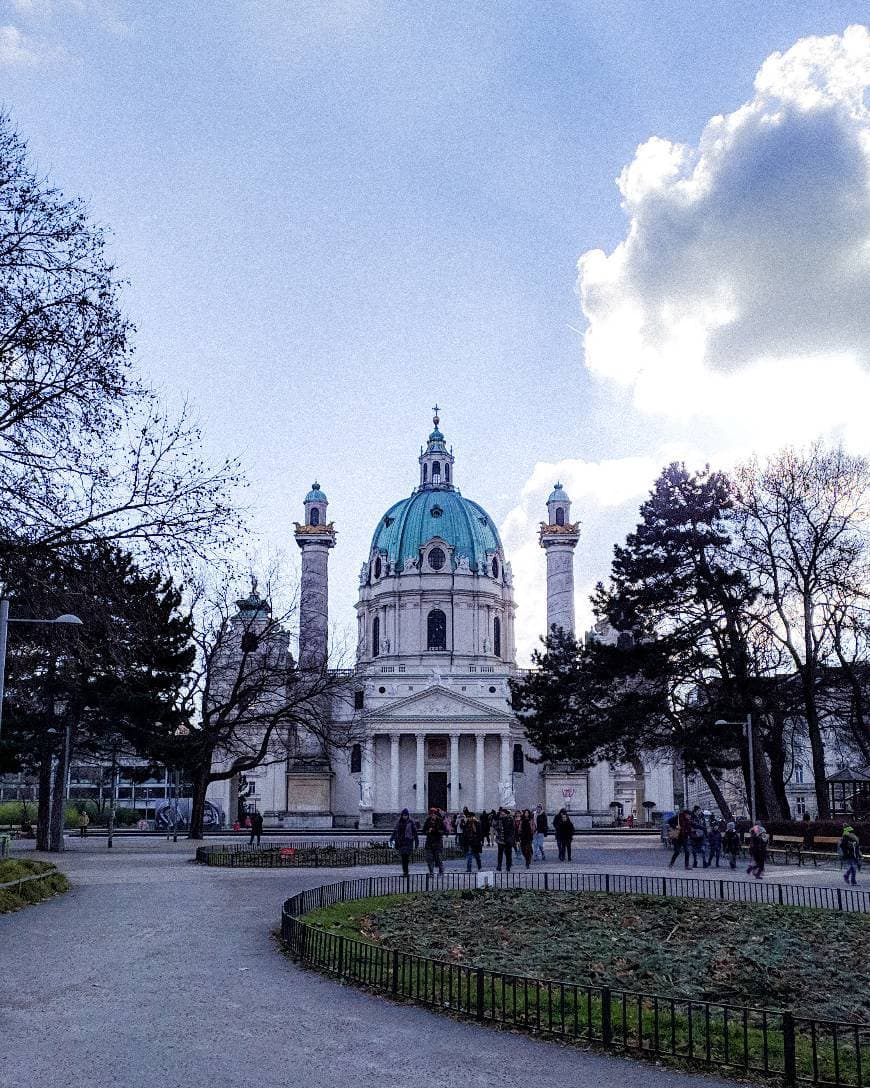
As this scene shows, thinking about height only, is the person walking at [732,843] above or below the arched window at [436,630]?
below

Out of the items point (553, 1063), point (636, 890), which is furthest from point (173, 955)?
point (636, 890)

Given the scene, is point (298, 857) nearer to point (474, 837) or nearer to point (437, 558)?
point (474, 837)

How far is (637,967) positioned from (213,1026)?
19.2 ft

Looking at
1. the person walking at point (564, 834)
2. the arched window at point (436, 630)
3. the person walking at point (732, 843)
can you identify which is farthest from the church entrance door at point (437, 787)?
the person walking at point (732, 843)

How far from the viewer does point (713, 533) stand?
47.7m

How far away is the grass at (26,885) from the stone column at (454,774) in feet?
197

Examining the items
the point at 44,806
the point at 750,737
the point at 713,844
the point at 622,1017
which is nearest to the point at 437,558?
the point at 750,737

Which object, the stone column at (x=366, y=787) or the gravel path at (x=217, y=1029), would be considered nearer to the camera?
the gravel path at (x=217, y=1029)

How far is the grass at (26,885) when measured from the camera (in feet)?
67.4

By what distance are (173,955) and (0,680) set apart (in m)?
6.26

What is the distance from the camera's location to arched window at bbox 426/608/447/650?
3713 inches

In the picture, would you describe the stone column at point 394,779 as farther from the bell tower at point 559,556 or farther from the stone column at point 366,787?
the bell tower at point 559,556

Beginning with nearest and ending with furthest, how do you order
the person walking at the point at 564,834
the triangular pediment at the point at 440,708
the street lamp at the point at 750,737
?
1. the person walking at the point at 564,834
2. the street lamp at the point at 750,737
3. the triangular pediment at the point at 440,708

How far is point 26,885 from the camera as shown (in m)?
22.0
